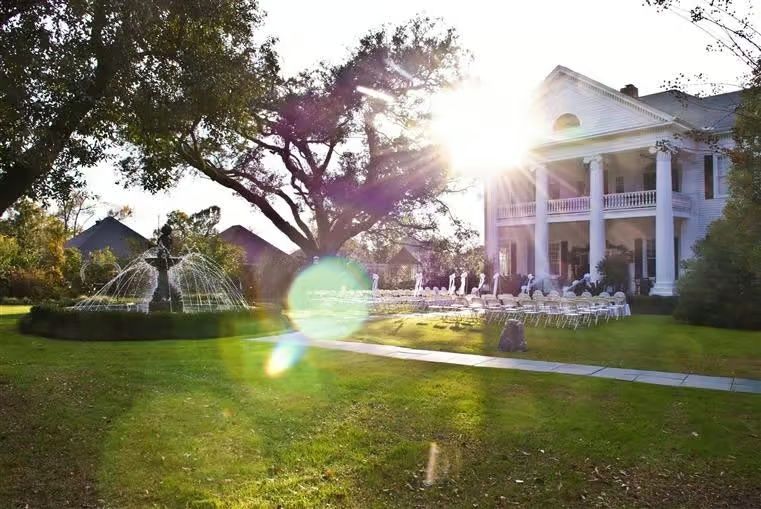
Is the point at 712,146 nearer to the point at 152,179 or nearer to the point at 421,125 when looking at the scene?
the point at 152,179

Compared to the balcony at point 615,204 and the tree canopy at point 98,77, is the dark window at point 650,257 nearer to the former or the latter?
the balcony at point 615,204

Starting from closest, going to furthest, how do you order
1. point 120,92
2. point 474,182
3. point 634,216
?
point 120,92 < point 634,216 < point 474,182

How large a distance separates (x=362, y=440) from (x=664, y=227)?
2419 cm

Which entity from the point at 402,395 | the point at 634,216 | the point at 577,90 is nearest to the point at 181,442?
the point at 402,395

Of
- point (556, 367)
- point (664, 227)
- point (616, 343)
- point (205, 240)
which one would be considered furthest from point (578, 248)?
point (556, 367)

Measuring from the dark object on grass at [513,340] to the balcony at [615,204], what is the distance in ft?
58.9

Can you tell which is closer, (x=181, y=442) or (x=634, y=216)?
(x=181, y=442)

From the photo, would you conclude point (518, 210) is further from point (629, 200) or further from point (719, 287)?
point (719, 287)

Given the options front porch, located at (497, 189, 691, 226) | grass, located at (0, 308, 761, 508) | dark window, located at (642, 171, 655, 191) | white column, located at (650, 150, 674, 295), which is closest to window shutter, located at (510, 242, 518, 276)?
front porch, located at (497, 189, 691, 226)

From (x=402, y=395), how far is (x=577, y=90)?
1029 inches

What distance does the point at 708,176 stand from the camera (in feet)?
93.9

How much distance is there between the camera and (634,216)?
28969mm

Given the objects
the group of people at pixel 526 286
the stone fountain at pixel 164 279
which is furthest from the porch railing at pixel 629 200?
the stone fountain at pixel 164 279

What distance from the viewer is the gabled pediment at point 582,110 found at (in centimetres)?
2847
